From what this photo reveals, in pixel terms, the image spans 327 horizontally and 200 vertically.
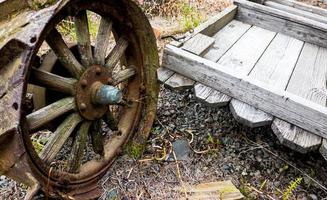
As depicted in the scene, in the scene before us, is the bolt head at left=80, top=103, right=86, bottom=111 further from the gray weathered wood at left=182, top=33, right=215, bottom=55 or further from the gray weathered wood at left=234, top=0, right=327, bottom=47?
the gray weathered wood at left=234, top=0, right=327, bottom=47

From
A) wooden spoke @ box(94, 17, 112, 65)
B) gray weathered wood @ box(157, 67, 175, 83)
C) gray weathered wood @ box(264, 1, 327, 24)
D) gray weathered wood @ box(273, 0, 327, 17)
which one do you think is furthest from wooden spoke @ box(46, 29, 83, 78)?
gray weathered wood @ box(273, 0, 327, 17)

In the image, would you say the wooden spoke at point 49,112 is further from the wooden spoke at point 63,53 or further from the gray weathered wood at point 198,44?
the gray weathered wood at point 198,44

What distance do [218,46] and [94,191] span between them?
176 cm

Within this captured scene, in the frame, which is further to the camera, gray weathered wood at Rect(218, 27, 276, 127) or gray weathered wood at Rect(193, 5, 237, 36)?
gray weathered wood at Rect(193, 5, 237, 36)

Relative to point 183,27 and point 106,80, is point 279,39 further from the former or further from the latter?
point 106,80

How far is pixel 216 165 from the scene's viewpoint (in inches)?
125

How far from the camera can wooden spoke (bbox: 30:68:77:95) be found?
2369mm

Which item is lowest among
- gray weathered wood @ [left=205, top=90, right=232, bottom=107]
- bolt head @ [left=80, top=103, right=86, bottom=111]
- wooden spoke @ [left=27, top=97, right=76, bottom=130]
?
gray weathered wood @ [left=205, top=90, right=232, bottom=107]

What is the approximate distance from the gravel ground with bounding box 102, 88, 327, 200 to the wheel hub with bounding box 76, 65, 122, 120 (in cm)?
64

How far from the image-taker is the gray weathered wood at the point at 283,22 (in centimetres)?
387

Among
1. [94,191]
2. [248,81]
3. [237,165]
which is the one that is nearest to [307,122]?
[248,81]

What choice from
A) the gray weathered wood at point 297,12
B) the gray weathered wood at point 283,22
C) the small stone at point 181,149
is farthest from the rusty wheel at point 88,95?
the gray weathered wood at point 297,12

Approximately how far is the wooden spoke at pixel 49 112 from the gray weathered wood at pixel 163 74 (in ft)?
2.68

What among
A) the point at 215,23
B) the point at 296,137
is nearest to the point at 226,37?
the point at 215,23
